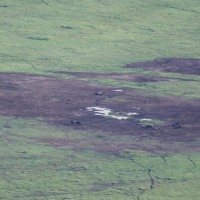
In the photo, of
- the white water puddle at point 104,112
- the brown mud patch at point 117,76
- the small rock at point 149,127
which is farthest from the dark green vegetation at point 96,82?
the white water puddle at point 104,112

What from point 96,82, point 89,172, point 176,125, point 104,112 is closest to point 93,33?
point 96,82

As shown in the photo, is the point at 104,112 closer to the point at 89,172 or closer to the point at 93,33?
the point at 89,172

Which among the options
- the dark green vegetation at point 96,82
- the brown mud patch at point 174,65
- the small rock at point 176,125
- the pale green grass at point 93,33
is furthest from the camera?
the pale green grass at point 93,33

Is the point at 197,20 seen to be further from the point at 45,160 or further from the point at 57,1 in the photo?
the point at 45,160

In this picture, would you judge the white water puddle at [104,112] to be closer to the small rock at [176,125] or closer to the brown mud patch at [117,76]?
the small rock at [176,125]

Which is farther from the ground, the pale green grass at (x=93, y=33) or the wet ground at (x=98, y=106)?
the wet ground at (x=98, y=106)

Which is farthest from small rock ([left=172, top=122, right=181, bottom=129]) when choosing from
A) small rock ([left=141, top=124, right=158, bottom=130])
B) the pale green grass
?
the pale green grass

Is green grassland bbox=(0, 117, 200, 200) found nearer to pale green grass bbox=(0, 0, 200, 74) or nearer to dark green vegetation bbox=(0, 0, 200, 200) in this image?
dark green vegetation bbox=(0, 0, 200, 200)

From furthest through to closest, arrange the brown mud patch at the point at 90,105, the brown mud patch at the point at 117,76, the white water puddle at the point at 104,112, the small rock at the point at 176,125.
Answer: the brown mud patch at the point at 117,76
the white water puddle at the point at 104,112
the small rock at the point at 176,125
the brown mud patch at the point at 90,105
